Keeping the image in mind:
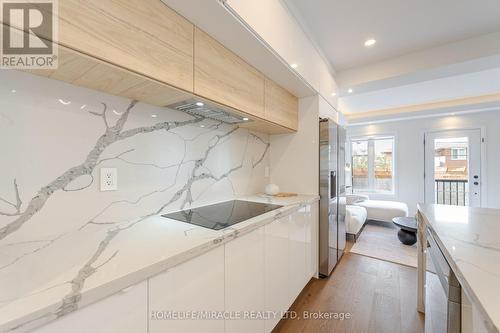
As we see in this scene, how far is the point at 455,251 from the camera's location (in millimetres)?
800

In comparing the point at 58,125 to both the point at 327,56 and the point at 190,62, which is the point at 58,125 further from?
the point at 327,56

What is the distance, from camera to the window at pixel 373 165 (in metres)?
5.32

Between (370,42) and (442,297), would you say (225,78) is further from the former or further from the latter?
(370,42)

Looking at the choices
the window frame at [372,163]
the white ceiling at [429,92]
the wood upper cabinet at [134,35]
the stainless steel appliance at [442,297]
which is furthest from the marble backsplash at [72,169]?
the window frame at [372,163]

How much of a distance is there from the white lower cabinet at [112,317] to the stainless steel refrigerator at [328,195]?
74.3 inches

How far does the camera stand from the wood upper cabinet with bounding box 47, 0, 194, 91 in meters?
0.70

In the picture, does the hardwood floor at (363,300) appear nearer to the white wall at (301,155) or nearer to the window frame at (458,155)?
the white wall at (301,155)

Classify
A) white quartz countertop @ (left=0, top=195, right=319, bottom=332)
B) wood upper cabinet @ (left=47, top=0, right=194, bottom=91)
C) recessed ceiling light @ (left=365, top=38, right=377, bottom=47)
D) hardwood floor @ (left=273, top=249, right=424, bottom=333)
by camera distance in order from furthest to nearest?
recessed ceiling light @ (left=365, top=38, right=377, bottom=47), hardwood floor @ (left=273, top=249, right=424, bottom=333), wood upper cabinet @ (left=47, top=0, right=194, bottom=91), white quartz countertop @ (left=0, top=195, right=319, bottom=332)

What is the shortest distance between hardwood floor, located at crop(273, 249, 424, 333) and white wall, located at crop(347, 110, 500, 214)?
10.7 feet

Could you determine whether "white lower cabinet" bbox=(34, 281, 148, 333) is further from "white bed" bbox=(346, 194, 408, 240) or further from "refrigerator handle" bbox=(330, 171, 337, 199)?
"white bed" bbox=(346, 194, 408, 240)

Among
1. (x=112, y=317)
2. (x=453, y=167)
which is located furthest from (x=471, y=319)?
(x=453, y=167)

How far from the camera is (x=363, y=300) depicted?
6.17ft
